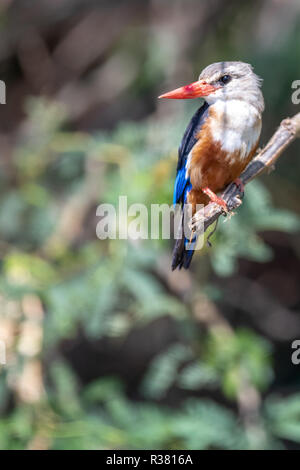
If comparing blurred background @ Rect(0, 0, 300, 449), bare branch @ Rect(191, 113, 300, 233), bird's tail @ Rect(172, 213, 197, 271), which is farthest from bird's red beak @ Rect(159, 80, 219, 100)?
blurred background @ Rect(0, 0, 300, 449)

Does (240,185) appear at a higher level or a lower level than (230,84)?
lower

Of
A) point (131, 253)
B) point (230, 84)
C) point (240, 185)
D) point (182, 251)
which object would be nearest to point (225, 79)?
point (230, 84)

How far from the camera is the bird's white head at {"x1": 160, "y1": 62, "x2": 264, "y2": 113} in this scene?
132cm

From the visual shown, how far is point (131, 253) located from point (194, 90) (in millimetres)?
1751

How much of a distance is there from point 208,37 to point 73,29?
1867 mm

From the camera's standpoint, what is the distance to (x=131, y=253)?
2953 millimetres

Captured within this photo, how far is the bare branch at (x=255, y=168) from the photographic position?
3.75 ft

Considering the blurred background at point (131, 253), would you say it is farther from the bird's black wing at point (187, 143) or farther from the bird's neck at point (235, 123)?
→ the bird's neck at point (235, 123)

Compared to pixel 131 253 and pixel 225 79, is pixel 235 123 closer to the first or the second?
pixel 225 79

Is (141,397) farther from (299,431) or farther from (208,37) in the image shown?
(208,37)

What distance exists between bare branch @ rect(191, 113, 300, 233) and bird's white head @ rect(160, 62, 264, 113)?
75 mm

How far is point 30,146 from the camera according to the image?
3820mm

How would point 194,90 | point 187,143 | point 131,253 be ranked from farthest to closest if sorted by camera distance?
point 131,253 < point 187,143 < point 194,90
